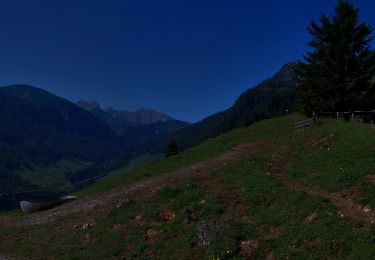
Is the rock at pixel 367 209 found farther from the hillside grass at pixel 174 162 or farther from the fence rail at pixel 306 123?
the fence rail at pixel 306 123

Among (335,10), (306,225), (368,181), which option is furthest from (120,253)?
(335,10)

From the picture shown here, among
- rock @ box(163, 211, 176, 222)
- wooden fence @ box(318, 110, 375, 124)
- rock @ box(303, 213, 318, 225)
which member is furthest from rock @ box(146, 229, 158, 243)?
wooden fence @ box(318, 110, 375, 124)

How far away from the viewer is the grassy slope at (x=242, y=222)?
55.8ft

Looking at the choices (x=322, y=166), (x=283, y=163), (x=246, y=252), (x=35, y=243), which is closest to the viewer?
(x=246, y=252)

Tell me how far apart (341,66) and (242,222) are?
3999 cm

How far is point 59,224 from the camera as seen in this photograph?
96.2 feet

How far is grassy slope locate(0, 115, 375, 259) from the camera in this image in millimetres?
17000

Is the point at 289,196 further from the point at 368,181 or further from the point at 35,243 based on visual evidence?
the point at 35,243

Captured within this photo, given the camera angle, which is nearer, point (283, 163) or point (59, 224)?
point (59, 224)

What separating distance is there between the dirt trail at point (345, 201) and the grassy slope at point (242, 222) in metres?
0.32

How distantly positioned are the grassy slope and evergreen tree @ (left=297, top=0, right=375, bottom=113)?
1930 cm

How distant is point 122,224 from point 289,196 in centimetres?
1030

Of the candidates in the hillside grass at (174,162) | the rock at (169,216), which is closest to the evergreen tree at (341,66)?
the hillside grass at (174,162)

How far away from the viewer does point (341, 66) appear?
177 ft
